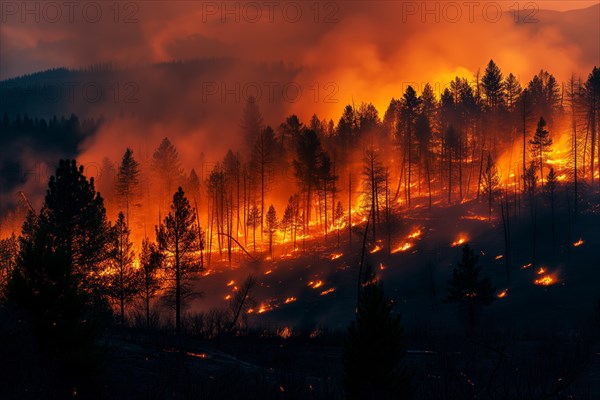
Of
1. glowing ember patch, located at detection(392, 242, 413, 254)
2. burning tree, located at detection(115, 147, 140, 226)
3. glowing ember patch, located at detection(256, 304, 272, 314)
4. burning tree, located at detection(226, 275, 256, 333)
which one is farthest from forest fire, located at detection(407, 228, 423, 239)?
burning tree, located at detection(115, 147, 140, 226)

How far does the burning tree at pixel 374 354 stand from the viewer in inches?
547

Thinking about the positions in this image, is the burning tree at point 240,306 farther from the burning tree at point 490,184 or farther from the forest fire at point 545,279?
the burning tree at point 490,184

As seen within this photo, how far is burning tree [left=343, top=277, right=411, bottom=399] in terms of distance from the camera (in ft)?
45.5

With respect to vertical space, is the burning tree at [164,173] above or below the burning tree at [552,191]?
above

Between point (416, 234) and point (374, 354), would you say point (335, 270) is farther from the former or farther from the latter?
point (374, 354)

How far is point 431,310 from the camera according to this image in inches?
1914

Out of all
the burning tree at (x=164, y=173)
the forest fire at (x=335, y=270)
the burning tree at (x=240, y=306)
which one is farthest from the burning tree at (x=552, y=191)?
the burning tree at (x=164, y=173)

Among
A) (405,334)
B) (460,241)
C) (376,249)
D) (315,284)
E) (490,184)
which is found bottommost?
(315,284)

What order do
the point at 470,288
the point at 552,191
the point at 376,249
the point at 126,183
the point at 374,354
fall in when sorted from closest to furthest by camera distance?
the point at 374,354 < the point at 470,288 < the point at 552,191 < the point at 376,249 < the point at 126,183

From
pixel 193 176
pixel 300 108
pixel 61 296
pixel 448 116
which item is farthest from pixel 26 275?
pixel 300 108

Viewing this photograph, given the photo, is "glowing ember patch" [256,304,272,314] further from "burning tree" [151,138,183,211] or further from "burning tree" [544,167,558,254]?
"burning tree" [151,138,183,211]

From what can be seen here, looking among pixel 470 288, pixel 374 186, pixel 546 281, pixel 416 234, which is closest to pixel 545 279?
pixel 546 281

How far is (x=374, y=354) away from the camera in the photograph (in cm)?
1411

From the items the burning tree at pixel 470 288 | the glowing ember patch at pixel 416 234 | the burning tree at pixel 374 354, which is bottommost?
the burning tree at pixel 470 288
